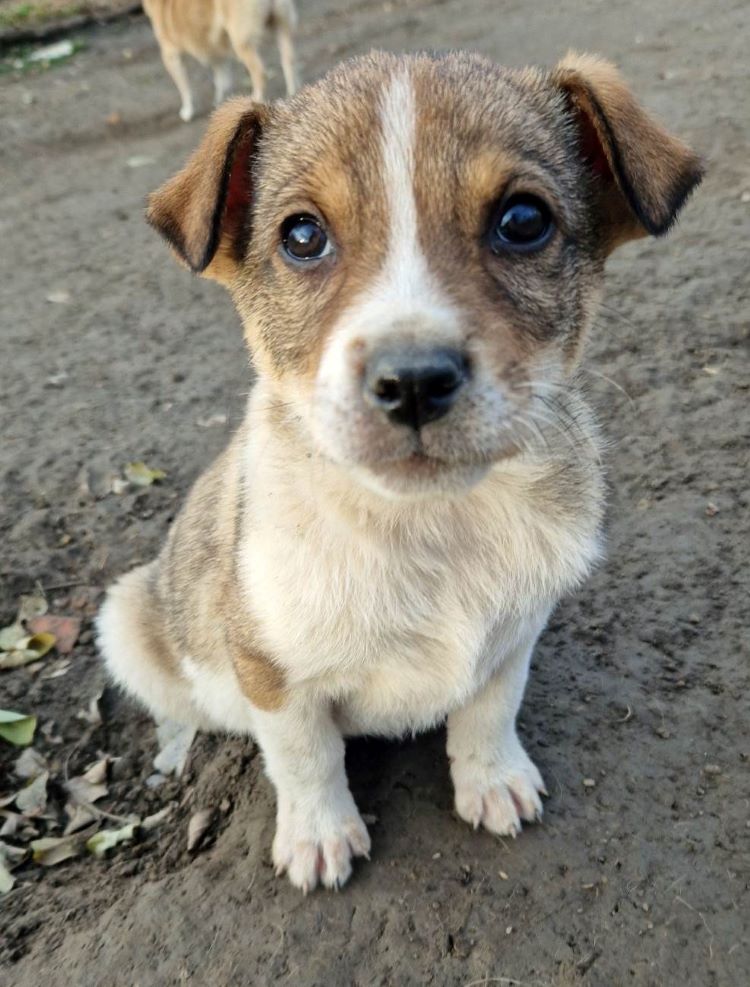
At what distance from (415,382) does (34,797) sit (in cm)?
296

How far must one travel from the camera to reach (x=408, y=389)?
86.1 inches

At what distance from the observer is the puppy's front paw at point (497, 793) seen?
11.3ft

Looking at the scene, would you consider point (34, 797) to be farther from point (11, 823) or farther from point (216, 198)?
point (216, 198)

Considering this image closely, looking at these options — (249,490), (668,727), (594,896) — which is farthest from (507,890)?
(249,490)

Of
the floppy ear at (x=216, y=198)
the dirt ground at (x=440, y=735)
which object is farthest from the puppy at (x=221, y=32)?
the floppy ear at (x=216, y=198)

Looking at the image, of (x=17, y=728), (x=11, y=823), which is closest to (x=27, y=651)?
(x=17, y=728)

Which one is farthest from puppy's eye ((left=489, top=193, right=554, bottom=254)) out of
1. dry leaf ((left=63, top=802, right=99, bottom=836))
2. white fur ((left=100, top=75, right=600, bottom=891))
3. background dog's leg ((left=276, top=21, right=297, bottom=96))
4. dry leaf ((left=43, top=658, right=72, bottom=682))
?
background dog's leg ((left=276, top=21, right=297, bottom=96))

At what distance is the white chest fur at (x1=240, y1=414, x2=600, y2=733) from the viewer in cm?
289

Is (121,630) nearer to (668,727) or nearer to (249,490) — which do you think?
(249,490)

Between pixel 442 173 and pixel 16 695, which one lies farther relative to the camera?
pixel 16 695

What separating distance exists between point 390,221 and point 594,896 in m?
2.40

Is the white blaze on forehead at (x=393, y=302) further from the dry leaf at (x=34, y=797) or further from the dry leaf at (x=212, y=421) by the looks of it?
the dry leaf at (x=212, y=421)

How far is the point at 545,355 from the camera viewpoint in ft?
8.70

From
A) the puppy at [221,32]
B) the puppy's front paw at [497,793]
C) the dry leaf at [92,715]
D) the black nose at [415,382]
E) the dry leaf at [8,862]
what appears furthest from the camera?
the puppy at [221,32]
